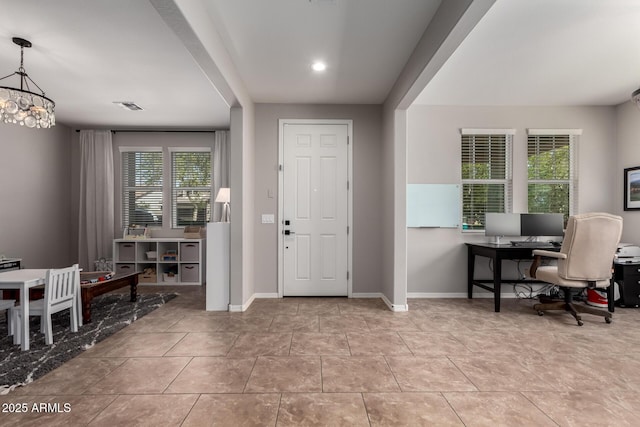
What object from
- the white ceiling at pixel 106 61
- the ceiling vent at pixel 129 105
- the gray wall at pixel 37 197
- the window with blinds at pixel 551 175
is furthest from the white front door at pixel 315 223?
the gray wall at pixel 37 197

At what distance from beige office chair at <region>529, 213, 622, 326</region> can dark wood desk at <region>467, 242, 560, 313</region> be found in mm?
311

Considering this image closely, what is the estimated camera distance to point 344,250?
4582 mm

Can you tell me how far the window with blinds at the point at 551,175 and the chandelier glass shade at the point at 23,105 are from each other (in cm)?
598

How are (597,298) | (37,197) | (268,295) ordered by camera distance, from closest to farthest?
(597,298) < (268,295) < (37,197)

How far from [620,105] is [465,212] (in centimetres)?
264

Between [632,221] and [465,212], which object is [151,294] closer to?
[465,212]

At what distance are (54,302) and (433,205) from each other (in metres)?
4.51

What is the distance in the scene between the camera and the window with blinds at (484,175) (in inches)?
186

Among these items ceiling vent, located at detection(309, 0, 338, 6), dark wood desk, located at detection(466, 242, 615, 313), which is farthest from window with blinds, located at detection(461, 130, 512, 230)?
ceiling vent, located at detection(309, 0, 338, 6)

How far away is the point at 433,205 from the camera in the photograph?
4.66 metres

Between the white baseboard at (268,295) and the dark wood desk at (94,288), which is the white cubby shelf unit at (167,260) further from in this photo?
the white baseboard at (268,295)

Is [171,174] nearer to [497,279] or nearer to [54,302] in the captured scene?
[54,302]

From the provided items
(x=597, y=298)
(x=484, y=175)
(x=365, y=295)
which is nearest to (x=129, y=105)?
(x=365, y=295)

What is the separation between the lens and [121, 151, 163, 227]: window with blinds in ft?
19.7
